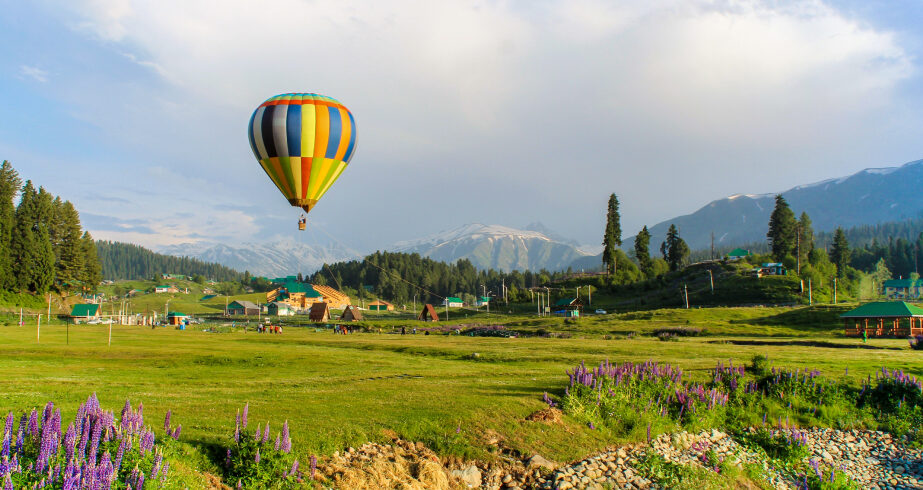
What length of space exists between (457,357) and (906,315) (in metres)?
42.1

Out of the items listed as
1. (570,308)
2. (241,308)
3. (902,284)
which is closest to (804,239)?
(902,284)

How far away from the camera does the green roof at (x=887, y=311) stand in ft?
166

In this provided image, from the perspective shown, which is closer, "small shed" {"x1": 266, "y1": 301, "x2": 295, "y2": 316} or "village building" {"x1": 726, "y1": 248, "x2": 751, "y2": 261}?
"village building" {"x1": 726, "y1": 248, "x2": 751, "y2": 261}

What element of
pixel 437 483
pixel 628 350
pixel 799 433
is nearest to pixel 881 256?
pixel 628 350

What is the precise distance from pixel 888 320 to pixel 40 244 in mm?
114320

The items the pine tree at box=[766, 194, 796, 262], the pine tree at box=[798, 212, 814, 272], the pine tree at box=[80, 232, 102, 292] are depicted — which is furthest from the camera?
the pine tree at box=[798, 212, 814, 272]

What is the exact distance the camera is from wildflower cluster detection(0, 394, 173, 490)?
7.91 m

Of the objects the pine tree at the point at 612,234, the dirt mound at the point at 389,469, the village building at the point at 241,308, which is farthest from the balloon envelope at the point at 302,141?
the pine tree at the point at 612,234

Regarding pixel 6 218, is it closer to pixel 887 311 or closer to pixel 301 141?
pixel 301 141

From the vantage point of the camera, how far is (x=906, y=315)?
50469 mm

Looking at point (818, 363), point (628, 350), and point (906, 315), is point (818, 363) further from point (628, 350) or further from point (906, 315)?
point (906, 315)

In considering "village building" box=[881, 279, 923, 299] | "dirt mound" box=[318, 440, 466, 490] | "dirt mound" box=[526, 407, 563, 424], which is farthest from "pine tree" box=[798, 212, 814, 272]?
"dirt mound" box=[318, 440, 466, 490]

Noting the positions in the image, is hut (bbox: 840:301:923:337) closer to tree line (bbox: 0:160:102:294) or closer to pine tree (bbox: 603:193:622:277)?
pine tree (bbox: 603:193:622:277)

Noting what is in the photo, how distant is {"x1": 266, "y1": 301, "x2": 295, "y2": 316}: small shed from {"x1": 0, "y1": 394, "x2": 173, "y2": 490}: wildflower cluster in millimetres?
150034
